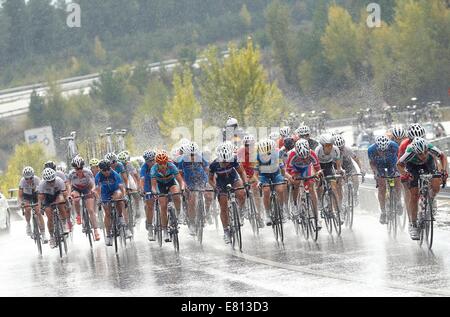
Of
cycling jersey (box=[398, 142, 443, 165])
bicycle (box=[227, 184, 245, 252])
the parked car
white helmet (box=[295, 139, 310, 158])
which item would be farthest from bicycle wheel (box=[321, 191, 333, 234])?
the parked car

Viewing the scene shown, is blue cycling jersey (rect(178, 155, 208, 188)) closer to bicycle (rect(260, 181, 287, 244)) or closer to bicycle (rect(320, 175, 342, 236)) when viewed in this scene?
bicycle (rect(260, 181, 287, 244))

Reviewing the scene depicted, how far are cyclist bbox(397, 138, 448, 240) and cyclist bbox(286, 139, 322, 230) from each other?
7.95 feet

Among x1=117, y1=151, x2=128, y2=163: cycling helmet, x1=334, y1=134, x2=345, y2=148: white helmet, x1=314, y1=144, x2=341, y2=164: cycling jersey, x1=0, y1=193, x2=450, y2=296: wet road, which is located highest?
x1=117, y1=151, x2=128, y2=163: cycling helmet

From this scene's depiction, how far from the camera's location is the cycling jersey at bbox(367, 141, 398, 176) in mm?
19219

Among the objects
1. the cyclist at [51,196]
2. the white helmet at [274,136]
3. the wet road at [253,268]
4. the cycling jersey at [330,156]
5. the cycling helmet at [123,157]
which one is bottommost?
the wet road at [253,268]

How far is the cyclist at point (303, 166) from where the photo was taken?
18.7 meters

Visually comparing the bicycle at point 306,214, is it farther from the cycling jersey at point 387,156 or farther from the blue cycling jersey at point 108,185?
the blue cycling jersey at point 108,185

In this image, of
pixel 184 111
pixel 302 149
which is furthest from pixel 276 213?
pixel 184 111

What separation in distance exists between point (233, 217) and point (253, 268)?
2.57 meters

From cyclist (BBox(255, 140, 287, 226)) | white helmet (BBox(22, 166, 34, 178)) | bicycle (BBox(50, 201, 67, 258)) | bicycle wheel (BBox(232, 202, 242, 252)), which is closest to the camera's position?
bicycle wheel (BBox(232, 202, 242, 252))

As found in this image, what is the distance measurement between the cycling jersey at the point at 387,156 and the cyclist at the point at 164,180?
3.32 m

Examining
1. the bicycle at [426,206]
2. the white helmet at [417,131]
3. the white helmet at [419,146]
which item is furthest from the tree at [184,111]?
the white helmet at [419,146]

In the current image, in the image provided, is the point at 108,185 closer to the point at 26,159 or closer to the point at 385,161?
the point at 385,161

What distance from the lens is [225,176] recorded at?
61.2 ft
